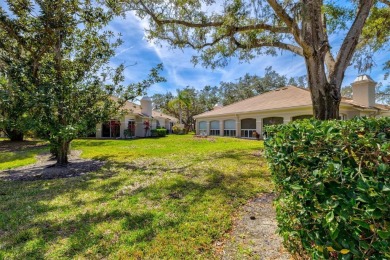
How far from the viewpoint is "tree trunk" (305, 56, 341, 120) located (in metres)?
7.44

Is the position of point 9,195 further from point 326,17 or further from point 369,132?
point 326,17

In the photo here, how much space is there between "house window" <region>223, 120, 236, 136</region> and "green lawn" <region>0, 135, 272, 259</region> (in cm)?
1783

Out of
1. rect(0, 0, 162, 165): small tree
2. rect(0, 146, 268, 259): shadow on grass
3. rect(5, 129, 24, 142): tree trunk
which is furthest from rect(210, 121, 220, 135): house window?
rect(5, 129, 24, 142): tree trunk

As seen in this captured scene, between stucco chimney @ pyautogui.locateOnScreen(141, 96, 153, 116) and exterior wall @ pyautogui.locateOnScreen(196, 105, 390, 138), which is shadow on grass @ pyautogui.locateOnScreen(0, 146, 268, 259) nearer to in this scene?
exterior wall @ pyautogui.locateOnScreen(196, 105, 390, 138)

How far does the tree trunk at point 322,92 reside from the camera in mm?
7438

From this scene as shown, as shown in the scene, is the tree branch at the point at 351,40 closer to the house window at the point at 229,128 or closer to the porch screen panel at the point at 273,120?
the porch screen panel at the point at 273,120

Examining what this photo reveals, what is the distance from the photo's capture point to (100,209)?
14.6 ft

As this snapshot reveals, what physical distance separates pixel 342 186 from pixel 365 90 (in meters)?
21.3

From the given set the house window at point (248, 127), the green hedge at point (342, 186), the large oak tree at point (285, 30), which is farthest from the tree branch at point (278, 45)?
the house window at point (248, 127)

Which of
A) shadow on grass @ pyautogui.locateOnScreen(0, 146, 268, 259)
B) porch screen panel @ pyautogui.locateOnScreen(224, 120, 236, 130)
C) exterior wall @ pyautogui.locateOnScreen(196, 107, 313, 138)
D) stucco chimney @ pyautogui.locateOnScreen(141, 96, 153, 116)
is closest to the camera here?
shadow on grass @ pyautogui.locateOnScreen(0, 146, 268, 259)

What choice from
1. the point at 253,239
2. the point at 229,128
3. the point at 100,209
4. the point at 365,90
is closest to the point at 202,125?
the point at 229,128

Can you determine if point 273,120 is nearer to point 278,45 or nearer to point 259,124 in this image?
point 259,124

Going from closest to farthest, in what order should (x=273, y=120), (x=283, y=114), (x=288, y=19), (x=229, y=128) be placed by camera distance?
(x=288, y=19) < (x=283, y=114) < (x=273, y=120) < (x=229, y=128)

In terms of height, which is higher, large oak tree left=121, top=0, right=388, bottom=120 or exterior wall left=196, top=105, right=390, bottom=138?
large oak tree left=121, top=0, right=388, bottom=120
